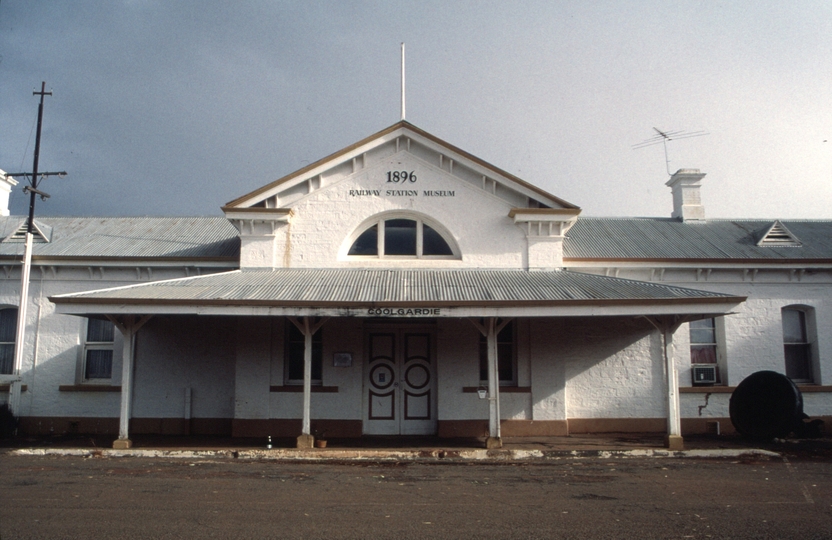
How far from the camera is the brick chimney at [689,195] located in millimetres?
17547

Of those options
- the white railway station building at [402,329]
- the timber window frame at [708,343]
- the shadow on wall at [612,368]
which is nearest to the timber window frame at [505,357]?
the white railway station building at [402,329]

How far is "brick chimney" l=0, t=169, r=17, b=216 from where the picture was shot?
17528mm

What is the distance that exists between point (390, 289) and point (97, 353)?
7.74 meters

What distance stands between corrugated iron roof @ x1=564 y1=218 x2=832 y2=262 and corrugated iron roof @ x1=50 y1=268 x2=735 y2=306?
7.98ft

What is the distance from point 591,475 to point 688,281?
7.08 meters

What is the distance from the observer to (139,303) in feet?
35.0

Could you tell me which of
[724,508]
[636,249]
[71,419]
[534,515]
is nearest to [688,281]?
[636,249]

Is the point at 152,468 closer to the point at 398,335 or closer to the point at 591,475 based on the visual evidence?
the point at 398,335

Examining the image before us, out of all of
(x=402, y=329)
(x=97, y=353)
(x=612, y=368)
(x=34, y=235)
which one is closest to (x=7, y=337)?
(x=97, y=353)

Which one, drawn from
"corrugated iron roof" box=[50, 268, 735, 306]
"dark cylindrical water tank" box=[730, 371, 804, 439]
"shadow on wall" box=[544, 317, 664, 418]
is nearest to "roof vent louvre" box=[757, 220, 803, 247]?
"dark cylindrical water tank" box=[730, 371, 804, 439]

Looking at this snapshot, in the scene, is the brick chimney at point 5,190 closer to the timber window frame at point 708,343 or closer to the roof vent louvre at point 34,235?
the roof vent louvre at point 34,235

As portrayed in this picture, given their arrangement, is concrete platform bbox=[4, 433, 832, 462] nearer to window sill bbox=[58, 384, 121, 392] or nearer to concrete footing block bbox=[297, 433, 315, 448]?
concrete footing block bbox=[297, 433, 315, 448]

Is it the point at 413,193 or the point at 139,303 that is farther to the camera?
the point at 413,193

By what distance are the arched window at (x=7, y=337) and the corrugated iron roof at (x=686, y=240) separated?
44.2 feet
